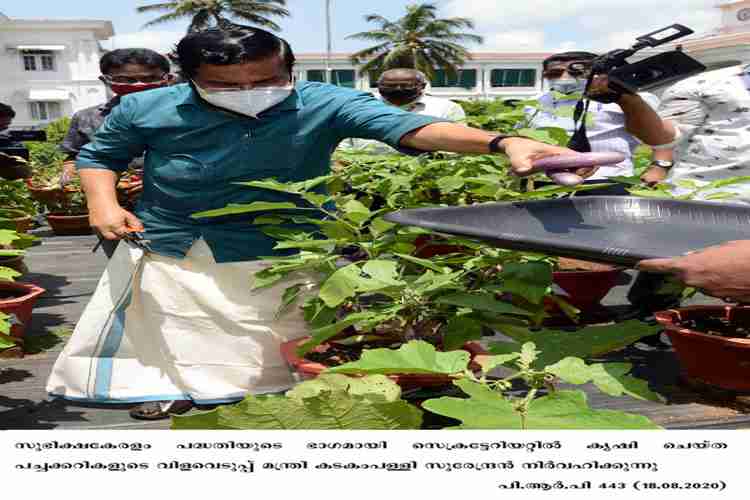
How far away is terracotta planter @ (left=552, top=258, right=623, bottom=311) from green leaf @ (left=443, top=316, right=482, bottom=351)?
7.96 feet

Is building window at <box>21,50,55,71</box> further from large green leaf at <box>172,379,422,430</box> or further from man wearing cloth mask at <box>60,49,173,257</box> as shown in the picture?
large green leaf at <box>172,379,422,430</box>

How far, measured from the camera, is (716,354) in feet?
7.75

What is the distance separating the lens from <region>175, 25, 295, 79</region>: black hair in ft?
5.78


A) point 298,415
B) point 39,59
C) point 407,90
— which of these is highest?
point 39,59

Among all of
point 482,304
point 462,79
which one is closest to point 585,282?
point 482,304

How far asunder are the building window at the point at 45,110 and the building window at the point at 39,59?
274cm

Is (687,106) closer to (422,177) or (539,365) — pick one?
(422,177)

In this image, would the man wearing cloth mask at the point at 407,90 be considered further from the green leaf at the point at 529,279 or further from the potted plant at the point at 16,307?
the green leaf at the point at 529,279

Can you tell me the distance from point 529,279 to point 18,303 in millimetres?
2782

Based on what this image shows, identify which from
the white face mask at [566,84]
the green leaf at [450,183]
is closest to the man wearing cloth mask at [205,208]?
the green leaf at [450,183]

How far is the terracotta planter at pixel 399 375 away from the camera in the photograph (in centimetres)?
110

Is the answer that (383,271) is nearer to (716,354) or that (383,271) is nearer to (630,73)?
(630,73)
